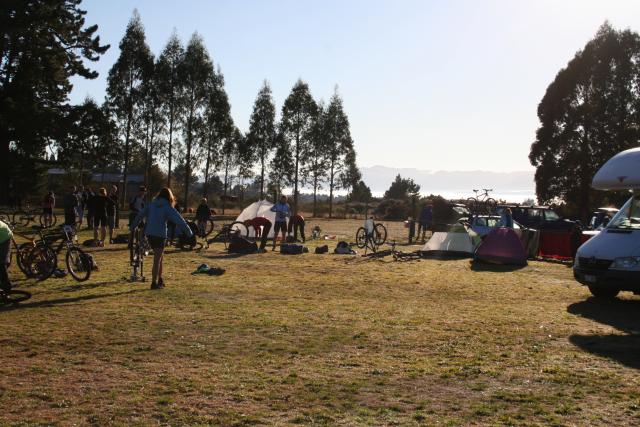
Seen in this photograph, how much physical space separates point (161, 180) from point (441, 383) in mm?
65787

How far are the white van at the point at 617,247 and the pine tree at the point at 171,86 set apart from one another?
1656 inches

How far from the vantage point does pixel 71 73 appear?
35.5 m

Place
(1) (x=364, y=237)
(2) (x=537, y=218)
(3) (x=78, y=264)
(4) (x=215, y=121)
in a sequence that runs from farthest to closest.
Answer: (4) (x=215, y=121), (2) (x=537, y=218), (1) (x=364, y=237), (3) (x=78, y=264)

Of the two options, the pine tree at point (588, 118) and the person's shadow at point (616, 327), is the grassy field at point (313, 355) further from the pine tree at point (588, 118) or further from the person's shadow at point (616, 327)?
the pine tree at point (588, 118)

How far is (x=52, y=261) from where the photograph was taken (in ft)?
41.9

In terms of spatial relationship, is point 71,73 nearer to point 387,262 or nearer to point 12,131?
point 12,131

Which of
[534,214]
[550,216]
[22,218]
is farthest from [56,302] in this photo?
[550,216]

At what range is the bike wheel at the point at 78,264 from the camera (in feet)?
41.3

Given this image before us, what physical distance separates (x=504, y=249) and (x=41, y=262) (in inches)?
486

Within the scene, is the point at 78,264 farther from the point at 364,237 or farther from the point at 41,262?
the point at 364,237

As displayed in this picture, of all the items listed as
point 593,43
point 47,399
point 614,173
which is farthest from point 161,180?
point 47,399

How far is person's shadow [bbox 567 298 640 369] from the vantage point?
7.64 metres

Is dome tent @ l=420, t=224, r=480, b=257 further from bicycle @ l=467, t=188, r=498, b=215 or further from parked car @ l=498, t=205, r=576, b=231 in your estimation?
bicycle @ l=467, t=188, r=498, b=215

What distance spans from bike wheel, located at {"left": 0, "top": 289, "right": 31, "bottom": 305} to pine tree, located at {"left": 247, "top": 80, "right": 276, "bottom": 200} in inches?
1924
